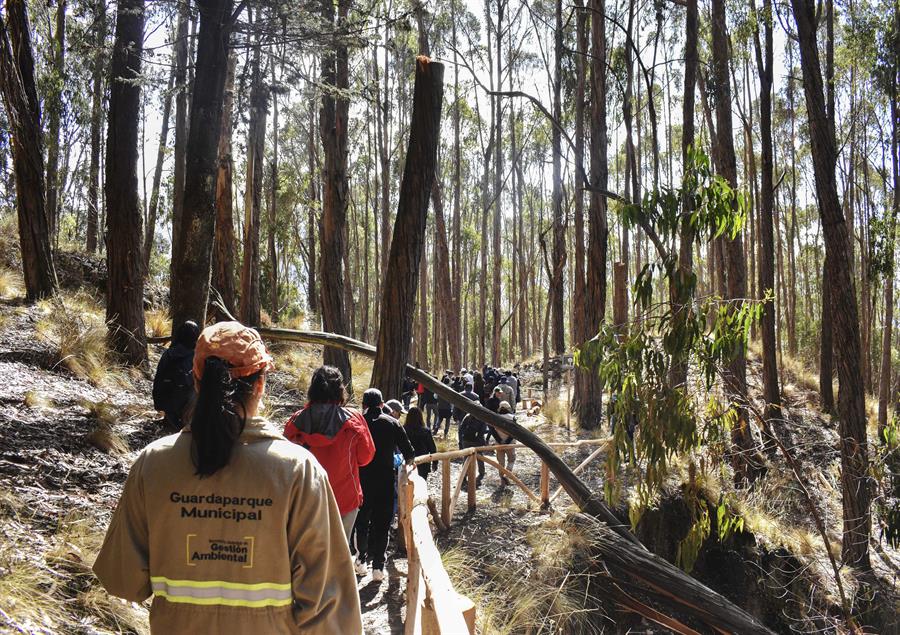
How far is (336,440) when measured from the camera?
4.27m

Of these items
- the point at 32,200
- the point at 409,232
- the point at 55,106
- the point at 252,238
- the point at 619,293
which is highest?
the point at 55,106

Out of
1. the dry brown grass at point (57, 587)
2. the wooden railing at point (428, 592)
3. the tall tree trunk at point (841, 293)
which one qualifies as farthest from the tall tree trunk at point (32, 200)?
the tall tree trunk at point (841, 293)

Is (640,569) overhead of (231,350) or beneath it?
beneath

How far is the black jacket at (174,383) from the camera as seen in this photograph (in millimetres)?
5438

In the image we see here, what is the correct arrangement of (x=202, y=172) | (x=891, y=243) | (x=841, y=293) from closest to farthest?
(x=202, y=172) → (x=841, y=293) → (x=891, y=243)

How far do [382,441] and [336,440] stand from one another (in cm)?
126

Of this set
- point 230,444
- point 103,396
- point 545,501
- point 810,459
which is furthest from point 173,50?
point 230,444

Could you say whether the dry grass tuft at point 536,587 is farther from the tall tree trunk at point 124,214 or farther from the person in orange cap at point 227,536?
the tall tree trunk at point 124,214

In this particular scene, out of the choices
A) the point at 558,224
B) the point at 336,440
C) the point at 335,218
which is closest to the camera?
the point at 336,440

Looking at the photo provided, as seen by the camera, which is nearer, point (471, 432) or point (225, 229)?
point (471, 432)

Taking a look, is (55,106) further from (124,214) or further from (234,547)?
(234,547)

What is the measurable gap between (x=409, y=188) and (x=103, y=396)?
4154mm

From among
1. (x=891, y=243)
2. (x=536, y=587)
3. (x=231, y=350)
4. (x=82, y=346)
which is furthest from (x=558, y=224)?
(x=231, y=350)

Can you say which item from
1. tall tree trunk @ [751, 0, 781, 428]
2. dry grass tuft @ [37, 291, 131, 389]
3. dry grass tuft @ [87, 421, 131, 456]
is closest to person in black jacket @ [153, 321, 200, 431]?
dry grass tuft @ [87, 421, 131, 456]
